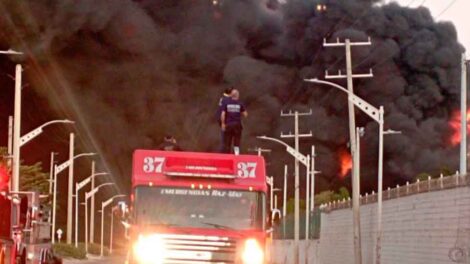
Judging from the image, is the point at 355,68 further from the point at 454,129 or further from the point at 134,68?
the point at 134,68

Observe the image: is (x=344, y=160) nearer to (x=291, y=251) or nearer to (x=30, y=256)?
(x=291, y=251)

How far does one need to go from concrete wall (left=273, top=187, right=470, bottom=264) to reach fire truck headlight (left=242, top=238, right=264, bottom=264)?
701 cm

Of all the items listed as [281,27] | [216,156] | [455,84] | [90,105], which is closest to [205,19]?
[281,27]

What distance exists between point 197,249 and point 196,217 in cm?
60

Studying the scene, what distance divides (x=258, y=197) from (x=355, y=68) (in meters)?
74.7

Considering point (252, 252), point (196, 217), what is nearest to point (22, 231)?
point (196, 217)

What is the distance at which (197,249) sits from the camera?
64.5 ft

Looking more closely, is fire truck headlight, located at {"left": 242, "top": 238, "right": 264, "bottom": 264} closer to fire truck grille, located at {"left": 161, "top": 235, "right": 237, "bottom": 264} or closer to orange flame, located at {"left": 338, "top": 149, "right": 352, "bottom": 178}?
fire truck grille, located at {"left": 161, "top": 235, "right": 237, "bottom": 264}

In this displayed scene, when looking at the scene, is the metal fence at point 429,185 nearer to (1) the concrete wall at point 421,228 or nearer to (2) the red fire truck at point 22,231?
(1) the concrete wall at point 421,228

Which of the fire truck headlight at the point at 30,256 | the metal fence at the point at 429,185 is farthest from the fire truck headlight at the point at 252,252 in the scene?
the metal fence at the point at 429,185

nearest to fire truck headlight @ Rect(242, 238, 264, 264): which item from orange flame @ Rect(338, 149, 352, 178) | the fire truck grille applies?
the fire truck grille

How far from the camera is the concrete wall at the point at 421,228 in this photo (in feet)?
84.9

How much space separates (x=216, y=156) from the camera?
20516mm

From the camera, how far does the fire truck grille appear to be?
1962cm
